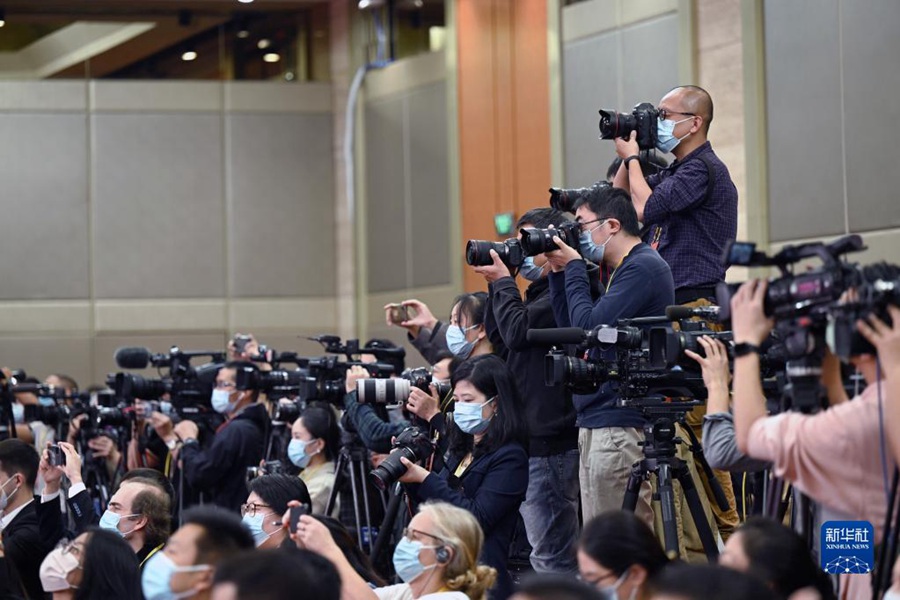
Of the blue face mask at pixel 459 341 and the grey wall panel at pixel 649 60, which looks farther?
the grey wall panel at pixel 649 60

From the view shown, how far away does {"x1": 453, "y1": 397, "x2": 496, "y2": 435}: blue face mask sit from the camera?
445 cm

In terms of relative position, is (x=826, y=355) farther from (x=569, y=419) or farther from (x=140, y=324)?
(x=140, y=324)

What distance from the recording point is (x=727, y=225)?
14.8 ft

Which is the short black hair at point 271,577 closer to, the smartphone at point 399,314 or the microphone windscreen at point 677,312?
the microphone windscreen at point 677,312

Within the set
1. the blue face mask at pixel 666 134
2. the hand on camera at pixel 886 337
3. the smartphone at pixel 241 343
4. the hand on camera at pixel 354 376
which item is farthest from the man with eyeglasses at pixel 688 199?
the smartphone at pixel 241 343

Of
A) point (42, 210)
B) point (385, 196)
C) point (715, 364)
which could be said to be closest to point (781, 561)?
point (715, 364)

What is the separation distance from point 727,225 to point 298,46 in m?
7.90

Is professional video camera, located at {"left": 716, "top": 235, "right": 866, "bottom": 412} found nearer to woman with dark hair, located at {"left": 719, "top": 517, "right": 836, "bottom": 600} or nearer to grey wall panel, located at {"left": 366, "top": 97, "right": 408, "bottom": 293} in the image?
woman with dark hair, located at {"left": 719, "top": 517, "right": 836, "bottom": 600}

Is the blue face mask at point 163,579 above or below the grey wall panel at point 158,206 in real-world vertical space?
below

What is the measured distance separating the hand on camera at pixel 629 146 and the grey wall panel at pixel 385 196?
21.0ft

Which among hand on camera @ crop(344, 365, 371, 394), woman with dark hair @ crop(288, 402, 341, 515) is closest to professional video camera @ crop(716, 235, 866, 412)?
hand on camera @ crop(344, 365, 371, 394)

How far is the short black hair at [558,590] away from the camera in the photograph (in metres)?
2.38

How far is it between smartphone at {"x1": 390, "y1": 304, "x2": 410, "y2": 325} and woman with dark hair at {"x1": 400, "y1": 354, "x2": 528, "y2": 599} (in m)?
1.05

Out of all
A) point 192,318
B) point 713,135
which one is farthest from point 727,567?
point 192,318
